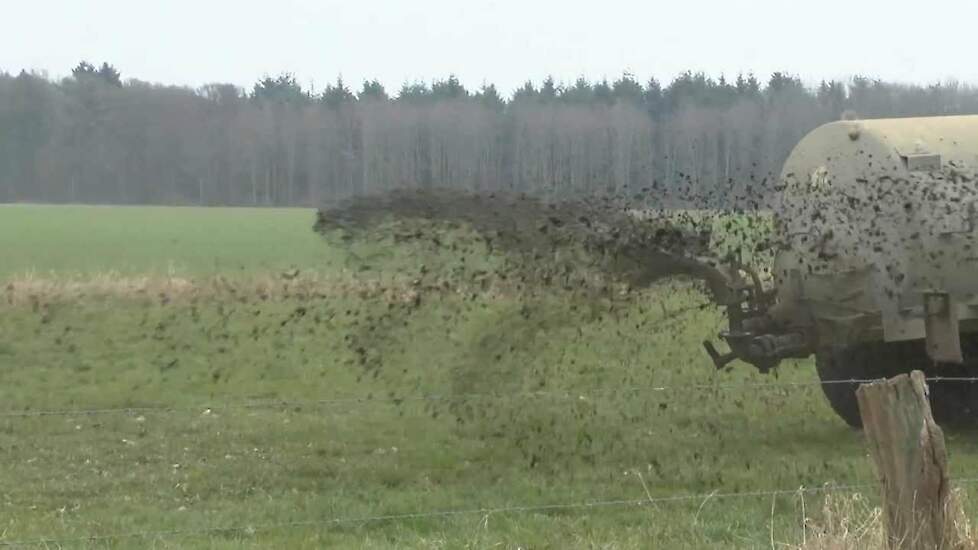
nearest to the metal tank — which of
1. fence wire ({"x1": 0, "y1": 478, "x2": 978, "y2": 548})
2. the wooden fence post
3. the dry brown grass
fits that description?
fence wire ({"x1": 0, "y1": 478, "x2": 978, "y2": 548})

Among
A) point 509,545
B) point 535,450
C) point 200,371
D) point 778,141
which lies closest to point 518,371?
point 535,450

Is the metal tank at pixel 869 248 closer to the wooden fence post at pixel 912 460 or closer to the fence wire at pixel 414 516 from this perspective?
the fence wire at pixel 414 516

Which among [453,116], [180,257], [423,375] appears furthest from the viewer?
[180,257]

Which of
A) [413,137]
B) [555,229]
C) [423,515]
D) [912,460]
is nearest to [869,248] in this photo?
[555,229]

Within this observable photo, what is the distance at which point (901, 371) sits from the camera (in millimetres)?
10234

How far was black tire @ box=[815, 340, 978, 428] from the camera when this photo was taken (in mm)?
10219

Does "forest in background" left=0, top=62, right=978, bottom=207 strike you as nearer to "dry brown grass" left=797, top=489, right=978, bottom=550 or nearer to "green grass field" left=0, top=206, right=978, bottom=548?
"green grass field" left=0, top=206, right=978, bottom=548

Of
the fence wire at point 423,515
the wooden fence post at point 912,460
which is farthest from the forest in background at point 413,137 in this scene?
the wooden fence post at point 912,460

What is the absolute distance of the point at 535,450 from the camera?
382 inches

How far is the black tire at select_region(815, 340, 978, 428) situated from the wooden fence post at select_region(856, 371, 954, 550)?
4802 mm

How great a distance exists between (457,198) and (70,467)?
3092mm

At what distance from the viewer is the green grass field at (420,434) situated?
25.1ft

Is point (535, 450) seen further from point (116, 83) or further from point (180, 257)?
point (116, 83)

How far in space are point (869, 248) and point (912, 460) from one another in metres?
3.93
